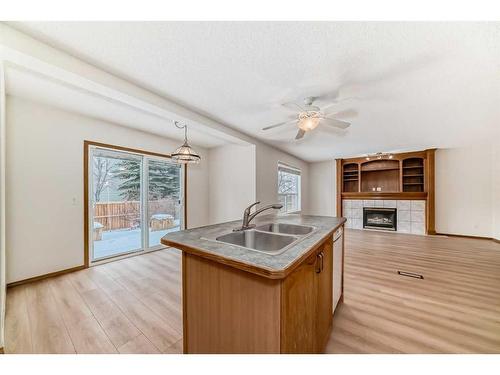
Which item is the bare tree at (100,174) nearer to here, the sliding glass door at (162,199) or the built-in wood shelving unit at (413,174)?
the sliding glass door at (162,199)

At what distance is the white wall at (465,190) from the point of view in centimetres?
461

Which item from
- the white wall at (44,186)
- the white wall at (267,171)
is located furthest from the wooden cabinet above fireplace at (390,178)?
the white wall at (44,186)

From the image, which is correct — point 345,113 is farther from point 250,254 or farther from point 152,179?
point 152,179

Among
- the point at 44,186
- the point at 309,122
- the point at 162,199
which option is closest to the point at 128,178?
the point at 162,199

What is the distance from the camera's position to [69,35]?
1360 millimetres

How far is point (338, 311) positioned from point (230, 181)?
316 cm

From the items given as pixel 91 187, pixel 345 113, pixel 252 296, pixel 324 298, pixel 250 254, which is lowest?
pixel 324 298

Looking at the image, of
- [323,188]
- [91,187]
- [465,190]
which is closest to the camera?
[91,187]

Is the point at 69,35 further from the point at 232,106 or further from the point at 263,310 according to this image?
the point at 263,310

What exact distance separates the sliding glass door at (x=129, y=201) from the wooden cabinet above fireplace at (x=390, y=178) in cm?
515

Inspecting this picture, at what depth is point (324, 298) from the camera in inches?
54.8

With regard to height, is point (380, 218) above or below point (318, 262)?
below

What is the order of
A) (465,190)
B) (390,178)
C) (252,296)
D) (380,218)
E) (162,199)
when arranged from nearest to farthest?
(252,296) → (162,199) → (465,190) → (380,218) → (390,178)
